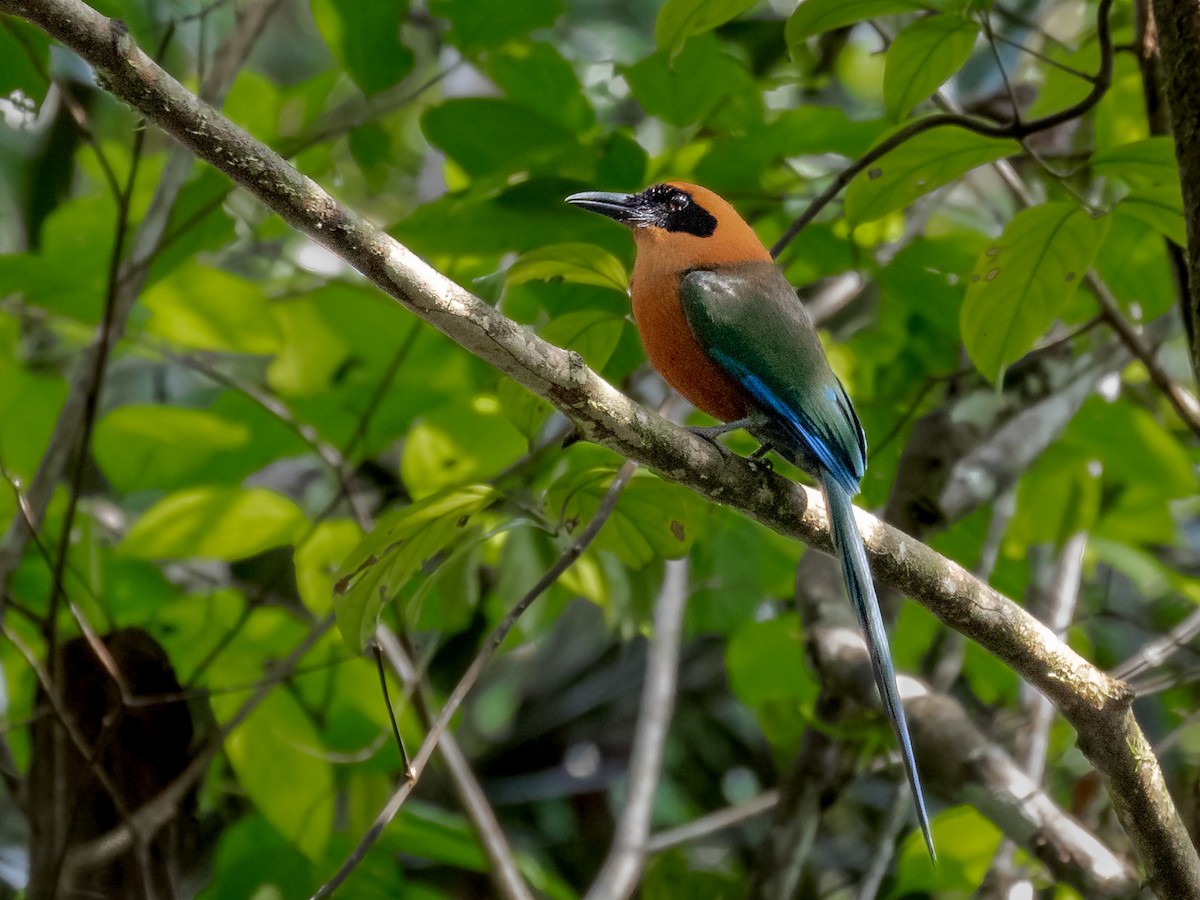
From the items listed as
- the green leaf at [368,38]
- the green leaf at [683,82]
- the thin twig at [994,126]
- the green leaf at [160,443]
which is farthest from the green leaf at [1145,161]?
the green leaf at [160,443]

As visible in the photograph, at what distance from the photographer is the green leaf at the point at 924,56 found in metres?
2.11

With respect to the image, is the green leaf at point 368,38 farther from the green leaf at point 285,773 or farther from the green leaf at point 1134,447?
the green leaf at point 1134,447

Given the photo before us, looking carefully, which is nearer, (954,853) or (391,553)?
(391,553)

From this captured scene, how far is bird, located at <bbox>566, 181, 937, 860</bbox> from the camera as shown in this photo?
2.38 meters

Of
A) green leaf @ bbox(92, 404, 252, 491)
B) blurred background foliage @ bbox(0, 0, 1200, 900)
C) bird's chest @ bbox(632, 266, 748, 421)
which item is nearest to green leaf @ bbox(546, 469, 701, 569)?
blurred background foliage @ bbox(0, 0, 1200, 900)

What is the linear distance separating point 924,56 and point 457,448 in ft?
4.25

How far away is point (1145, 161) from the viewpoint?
2.01 m

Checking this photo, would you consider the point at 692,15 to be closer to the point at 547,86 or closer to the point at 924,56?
the point at 924,56

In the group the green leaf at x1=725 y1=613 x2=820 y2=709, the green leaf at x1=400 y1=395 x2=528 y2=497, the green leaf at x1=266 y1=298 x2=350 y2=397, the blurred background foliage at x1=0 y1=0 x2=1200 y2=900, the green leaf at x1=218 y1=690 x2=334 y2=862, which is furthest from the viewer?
the green leaf at x1=725 y1=613 x2=820 y2=709

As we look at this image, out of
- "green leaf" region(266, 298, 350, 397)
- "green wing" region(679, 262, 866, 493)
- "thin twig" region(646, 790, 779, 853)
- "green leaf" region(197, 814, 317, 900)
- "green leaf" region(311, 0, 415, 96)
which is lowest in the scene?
"green leaf" region(197, 814, 317, 900)

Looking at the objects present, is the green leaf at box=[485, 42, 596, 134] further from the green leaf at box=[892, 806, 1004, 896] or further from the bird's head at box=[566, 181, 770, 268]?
the green leaf at box=[892, 806, 1004, 896]

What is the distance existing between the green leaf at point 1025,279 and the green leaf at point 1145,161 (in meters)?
0.09

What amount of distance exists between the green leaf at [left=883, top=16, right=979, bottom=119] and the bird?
516 millimetres

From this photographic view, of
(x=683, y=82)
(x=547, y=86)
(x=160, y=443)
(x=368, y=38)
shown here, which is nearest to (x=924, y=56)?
(x=683, y=82)
